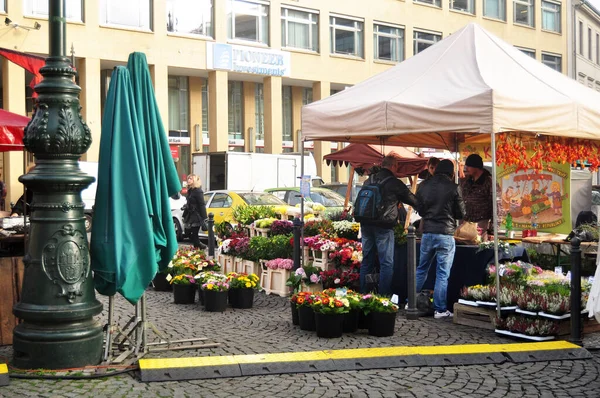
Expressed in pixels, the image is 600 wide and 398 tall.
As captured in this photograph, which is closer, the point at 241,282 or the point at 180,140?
the point at 241,282

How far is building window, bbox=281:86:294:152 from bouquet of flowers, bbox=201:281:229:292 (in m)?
32.9

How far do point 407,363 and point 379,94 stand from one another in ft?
13.6

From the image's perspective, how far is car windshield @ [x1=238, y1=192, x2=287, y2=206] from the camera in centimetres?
2116

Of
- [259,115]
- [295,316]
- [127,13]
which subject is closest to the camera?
[295,316]

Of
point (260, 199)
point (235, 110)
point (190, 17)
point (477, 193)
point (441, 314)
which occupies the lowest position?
point (441, 314)

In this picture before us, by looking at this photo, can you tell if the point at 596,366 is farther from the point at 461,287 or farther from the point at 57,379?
the point at 57,379

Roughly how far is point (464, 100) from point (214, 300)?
3891 millimetres

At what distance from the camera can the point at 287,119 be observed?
43.3m

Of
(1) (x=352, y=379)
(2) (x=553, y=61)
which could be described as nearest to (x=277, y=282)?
(1) (x=352, y=379)

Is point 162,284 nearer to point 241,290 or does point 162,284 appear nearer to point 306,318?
point 241,290

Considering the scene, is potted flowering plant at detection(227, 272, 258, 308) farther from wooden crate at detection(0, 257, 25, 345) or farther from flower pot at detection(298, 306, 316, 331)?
wooden crate at detection(0, 257, 25, 345)

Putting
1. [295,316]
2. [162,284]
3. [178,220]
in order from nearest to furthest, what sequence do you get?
[295,316]
[162,284]
[178,220]

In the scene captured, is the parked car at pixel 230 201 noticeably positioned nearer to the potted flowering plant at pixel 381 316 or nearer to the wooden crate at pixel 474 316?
the wooden crate at pixel 474 316

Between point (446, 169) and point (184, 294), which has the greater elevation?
point (446, 169)
